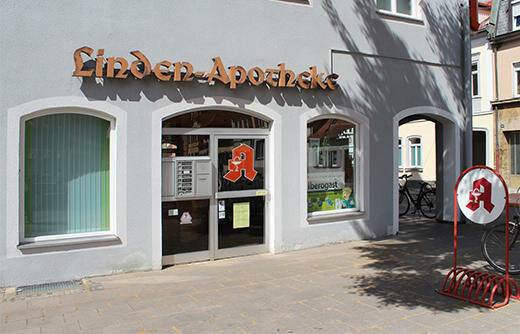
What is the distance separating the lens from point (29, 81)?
6.30 meters

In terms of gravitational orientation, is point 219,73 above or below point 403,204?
above

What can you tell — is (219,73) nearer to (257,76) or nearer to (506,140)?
(257,76)

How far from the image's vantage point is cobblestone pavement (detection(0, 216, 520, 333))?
4.74m

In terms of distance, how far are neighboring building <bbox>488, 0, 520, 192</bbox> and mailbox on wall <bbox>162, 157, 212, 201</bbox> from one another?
60.2 feet

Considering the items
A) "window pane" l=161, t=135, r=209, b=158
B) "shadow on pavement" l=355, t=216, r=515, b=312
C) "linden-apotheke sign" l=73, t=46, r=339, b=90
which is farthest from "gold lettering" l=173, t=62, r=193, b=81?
"shadow on pavement" l=355, t=216, r=515, b=312

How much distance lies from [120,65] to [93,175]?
170 cm

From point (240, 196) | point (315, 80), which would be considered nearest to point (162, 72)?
point (240, 196)

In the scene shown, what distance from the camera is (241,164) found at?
801 centimetres

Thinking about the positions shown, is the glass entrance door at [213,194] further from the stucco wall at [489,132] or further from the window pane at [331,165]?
the stucco wall at [489,132]

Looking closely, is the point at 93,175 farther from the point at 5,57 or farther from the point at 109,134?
the point at 5,57

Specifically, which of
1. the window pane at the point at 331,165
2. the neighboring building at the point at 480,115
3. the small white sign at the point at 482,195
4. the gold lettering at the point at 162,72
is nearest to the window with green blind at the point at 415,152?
the neighboring building at the point at 480,115

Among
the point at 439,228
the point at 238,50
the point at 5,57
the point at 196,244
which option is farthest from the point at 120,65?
the point at 439,228

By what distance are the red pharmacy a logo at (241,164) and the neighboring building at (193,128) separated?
0.03 m

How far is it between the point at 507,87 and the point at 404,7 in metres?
14.1
